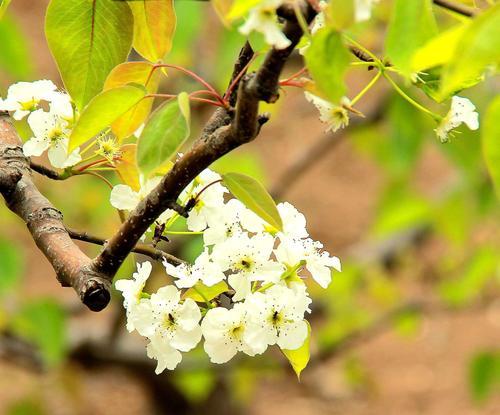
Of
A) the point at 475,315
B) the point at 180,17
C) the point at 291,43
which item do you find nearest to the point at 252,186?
the point at 291,43

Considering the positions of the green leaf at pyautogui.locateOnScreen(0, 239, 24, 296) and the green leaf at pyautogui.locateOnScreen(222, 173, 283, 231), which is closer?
the green leaf at pyautogui.locateOnScreen(222, 173, 283, 231)

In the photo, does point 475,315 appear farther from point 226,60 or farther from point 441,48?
point 441,48

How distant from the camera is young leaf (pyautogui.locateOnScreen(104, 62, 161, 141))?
611 millimetres

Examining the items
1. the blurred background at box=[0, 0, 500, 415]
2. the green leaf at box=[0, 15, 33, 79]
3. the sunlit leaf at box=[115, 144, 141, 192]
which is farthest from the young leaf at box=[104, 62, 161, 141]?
the green leaf at box=[0, 15, 33, 79]

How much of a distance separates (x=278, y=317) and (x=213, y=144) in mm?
117

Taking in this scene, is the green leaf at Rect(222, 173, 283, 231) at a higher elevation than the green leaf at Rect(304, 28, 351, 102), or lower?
lower

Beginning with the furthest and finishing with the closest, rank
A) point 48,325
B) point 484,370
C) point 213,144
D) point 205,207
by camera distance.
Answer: point 484,370, point 48,325, point 205,207, point 213,144

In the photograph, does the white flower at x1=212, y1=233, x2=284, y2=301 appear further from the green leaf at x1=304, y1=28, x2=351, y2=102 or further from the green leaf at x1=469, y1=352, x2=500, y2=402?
the green leaf at x1=469, y1=352, x2=500, y2=402

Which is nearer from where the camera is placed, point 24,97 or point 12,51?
point 24,97

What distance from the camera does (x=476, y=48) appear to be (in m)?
0.43

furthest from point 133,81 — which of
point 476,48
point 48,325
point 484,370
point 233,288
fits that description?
point 484,370

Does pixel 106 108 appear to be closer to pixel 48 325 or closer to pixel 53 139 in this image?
pixel 53 139

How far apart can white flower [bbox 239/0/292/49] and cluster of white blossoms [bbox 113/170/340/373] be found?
0.14 m

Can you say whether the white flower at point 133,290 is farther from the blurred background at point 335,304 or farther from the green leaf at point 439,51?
the blurred background at point 335,304
